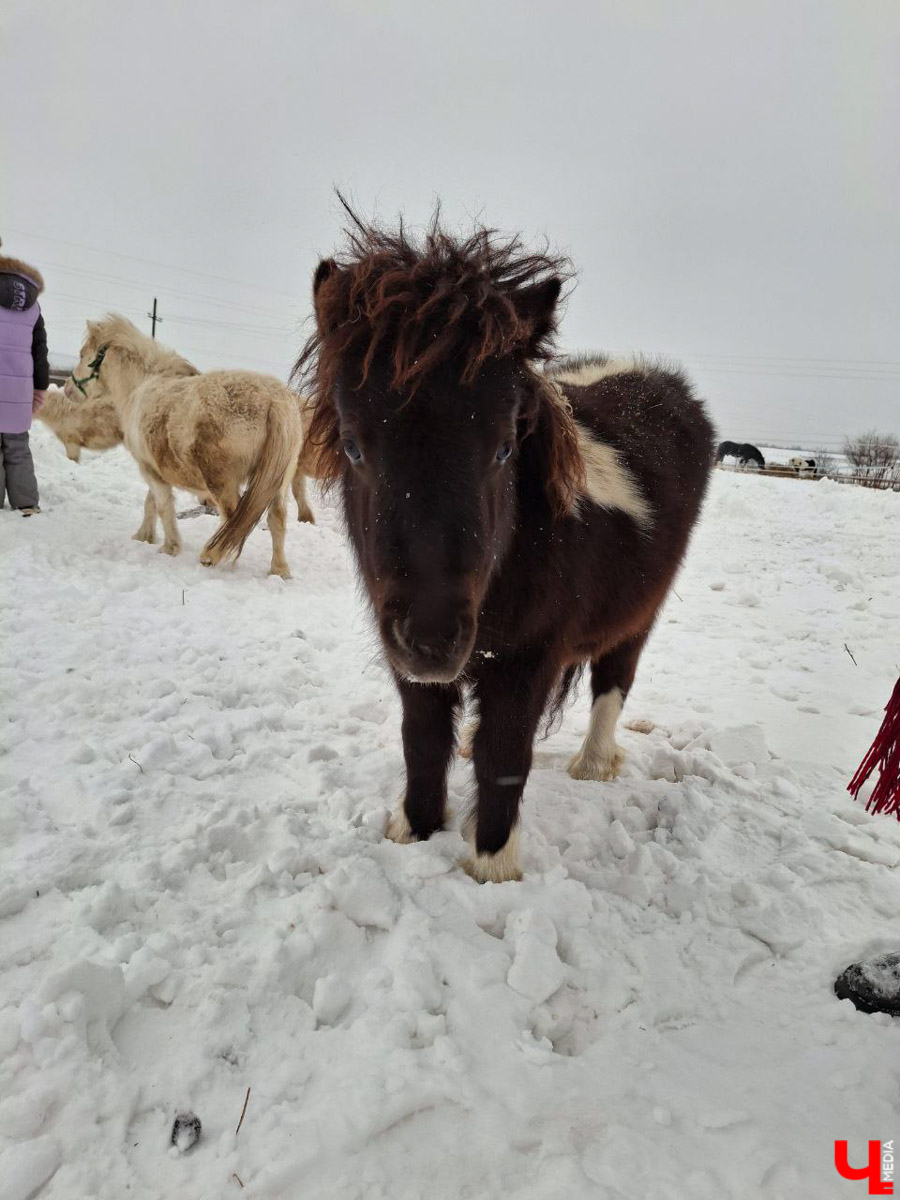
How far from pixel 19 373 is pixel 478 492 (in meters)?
6.36

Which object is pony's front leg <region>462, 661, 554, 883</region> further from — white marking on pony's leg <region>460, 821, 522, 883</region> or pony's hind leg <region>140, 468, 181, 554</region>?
pony's hind leg <region>140, 468, 181, 554</region>

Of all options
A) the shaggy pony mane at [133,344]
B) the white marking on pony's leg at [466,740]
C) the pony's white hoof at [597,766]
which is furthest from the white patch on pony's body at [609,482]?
the shaggy pony mane at [133,344]

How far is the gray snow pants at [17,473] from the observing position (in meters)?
6.19

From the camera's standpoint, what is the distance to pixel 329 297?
6.22 feet

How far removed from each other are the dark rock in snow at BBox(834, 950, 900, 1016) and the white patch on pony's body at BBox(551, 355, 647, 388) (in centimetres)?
265

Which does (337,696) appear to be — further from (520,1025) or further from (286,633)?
(520,1025)

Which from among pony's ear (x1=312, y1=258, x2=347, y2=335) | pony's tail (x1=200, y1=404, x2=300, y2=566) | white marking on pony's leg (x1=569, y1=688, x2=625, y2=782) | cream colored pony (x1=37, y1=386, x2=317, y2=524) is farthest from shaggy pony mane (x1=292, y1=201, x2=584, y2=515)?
cream colored pony (x1=37, y1=386, x2=317, y2=524)

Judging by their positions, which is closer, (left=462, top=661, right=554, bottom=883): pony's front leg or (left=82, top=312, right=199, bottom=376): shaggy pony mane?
(left=462, top=661, right=554, bottom=883): pony's front leg

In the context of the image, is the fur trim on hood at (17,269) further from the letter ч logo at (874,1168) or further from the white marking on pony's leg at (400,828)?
the letter ч logo at (874,1168)

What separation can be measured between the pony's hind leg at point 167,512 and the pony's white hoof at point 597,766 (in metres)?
5.21

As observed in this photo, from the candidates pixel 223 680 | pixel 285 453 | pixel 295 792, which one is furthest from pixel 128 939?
pixel 285 453

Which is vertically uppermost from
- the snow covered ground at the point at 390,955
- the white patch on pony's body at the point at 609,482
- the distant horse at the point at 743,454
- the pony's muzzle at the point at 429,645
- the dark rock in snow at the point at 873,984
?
the distant horse at the point at 743,454

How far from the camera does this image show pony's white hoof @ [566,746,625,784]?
3066 mm

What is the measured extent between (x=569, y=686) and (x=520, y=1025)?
156cm
